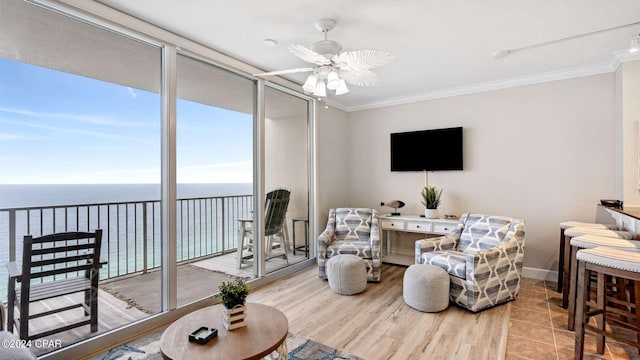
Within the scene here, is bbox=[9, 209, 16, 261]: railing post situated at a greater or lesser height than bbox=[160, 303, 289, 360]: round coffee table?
greater

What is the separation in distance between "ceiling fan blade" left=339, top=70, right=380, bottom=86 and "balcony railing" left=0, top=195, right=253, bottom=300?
1.86 meters

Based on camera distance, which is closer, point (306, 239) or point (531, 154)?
point (531, 154)

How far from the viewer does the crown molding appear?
3.45 m

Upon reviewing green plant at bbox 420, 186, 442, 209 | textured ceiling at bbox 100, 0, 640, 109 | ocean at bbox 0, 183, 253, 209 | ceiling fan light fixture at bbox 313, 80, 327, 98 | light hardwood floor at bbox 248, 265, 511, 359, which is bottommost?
light hardwood floor at bbox 248, 265, 511, 359

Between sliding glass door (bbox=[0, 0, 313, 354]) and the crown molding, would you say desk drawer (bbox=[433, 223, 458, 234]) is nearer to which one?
the crown molding

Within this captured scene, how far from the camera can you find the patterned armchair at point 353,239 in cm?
386

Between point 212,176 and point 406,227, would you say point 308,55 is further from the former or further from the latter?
point 406,227

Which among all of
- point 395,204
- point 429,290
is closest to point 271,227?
point 395,204

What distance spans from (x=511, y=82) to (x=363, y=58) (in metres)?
2.84

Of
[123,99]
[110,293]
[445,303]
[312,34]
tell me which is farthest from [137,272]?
[445,303]

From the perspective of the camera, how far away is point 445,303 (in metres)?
3.01

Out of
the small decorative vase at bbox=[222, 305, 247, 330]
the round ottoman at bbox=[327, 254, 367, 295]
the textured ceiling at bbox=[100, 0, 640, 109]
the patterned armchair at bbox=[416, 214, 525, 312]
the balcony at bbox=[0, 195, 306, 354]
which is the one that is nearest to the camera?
the small decorative vase at bbox=[222, 305, 247, 330]

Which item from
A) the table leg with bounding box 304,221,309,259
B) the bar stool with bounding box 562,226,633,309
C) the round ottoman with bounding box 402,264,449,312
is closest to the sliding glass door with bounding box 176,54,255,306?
the table leg with bounding box 304,221,309,259

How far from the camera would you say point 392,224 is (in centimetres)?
458
